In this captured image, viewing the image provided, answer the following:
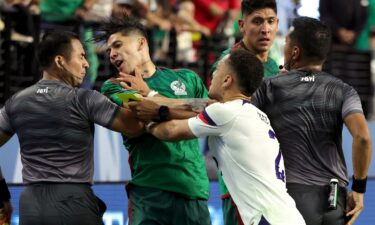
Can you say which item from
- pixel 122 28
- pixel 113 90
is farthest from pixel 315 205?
pixel 122 28

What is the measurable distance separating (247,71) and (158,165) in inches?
51.4

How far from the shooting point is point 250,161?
687 centimetres

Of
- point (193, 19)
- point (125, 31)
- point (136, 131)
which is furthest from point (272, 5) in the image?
point (193, 19)

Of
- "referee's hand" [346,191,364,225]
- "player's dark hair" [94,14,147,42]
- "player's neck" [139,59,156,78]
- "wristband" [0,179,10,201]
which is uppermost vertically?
"player's dark hair" [94,14,147,42]

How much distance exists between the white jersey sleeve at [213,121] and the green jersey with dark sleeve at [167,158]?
0.93 meters

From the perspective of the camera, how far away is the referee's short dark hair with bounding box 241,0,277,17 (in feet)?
29.1

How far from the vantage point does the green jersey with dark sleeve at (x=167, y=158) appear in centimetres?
803

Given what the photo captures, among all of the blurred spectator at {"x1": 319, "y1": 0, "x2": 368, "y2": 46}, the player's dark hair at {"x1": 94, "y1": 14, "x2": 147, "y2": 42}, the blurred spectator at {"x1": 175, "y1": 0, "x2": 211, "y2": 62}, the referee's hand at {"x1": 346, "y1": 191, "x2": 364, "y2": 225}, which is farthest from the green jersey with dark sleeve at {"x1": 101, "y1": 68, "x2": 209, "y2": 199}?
the blurred spectator at {"x1": 319, "y1": 0, "x2": 368, "y2": 46}

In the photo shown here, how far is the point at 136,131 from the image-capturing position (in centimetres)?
761

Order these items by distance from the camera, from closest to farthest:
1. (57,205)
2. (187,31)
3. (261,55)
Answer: (57,205) → (261,55) → (187,31)

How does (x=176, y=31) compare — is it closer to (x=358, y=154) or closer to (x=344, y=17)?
(x=344, y=17)

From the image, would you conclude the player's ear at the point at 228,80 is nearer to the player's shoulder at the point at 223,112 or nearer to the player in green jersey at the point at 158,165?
the player's shoulder at the point at 223,112

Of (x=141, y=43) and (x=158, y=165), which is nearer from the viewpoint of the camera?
(x=158, y=165)

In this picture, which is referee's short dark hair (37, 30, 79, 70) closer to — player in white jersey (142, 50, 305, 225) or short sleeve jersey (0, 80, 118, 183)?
short sleeve jersey (0, 80, 118, 183)
